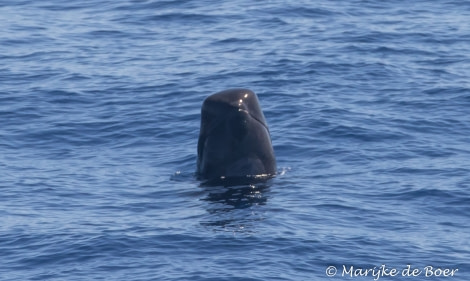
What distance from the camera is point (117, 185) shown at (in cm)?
2281

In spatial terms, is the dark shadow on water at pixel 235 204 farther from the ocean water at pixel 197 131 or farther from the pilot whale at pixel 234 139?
the pilot whale at pixel 234 139

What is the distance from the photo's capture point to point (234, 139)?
2198 cm

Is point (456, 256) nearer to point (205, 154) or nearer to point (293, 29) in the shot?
point (205, 154)

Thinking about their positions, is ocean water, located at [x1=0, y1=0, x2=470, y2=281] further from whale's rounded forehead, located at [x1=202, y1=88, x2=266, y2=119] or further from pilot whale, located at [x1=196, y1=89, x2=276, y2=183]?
whale's rounded forehead, located at [x1=202, y1=88, x2=266, y2=119]

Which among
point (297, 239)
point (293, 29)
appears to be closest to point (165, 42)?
point (293, 29)

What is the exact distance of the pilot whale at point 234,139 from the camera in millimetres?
21734

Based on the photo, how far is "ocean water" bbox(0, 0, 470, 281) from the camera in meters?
18.5

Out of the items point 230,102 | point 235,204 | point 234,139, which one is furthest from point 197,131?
point 235,204

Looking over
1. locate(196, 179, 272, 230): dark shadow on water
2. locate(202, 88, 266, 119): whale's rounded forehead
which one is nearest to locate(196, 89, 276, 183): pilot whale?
locate(202, 88, 266, 119): whale's rounded forehead

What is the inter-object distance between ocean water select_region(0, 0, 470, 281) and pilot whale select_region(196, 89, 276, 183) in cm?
48

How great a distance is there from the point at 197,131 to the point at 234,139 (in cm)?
493

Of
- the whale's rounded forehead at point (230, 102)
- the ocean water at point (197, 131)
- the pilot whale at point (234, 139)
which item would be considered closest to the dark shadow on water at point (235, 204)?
the ocean water at point (197, 131)

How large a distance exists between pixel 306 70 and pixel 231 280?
582 inches

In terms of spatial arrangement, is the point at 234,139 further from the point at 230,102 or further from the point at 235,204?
the point at 235,204
